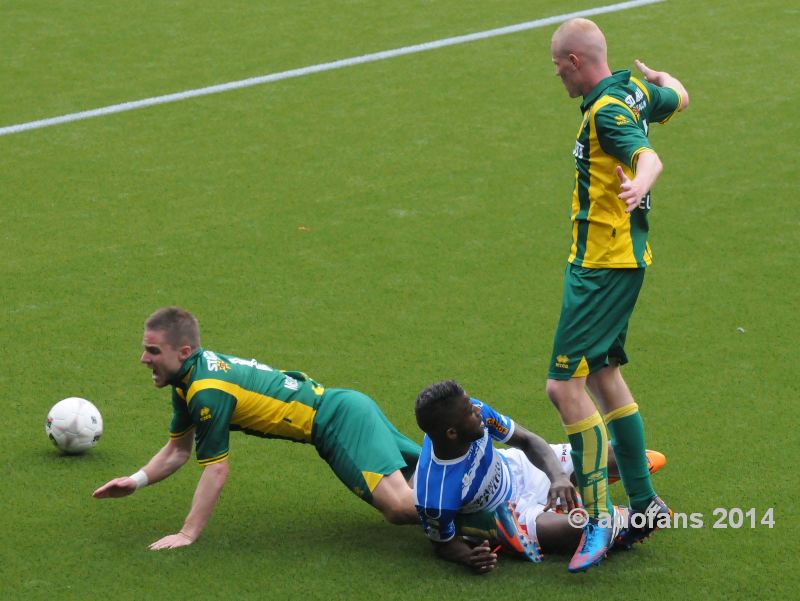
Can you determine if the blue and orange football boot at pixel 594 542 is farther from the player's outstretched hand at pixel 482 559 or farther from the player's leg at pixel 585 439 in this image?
the player's outstretched hand at pixel 482 559

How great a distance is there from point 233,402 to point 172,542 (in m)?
0.64

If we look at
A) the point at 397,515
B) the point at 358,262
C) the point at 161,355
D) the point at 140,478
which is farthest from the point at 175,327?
the point at 358,262

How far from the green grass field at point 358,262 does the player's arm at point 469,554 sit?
0.20 feet

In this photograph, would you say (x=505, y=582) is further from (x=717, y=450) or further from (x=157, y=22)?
(x=157, y=22)

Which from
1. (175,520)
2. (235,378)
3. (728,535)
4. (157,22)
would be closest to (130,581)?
(175,520)

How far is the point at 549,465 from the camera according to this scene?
16.6ft

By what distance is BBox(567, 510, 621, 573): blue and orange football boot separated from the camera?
483cm

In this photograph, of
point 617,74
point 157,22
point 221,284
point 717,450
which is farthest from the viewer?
point 157,22

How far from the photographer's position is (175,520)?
541 centimetres

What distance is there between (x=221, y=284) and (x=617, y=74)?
352 cm

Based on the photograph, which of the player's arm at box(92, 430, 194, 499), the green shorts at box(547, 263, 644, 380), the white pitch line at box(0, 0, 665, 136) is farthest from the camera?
the white pitch line at box(0, 0, 665, 136)

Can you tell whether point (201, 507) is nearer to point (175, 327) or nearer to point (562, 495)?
point (175, 327)

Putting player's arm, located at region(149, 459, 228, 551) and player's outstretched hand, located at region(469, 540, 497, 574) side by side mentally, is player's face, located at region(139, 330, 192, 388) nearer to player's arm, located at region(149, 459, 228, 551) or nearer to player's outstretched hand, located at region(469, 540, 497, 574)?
player's arm, located at region(149, 459, 228, 551)

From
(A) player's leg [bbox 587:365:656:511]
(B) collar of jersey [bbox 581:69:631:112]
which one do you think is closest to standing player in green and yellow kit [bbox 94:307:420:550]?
(A) player's leg [bbox 587:365:656:511]
